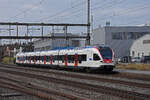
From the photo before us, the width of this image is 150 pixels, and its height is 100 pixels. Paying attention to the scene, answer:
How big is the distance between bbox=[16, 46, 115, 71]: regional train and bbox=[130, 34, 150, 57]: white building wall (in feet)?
100

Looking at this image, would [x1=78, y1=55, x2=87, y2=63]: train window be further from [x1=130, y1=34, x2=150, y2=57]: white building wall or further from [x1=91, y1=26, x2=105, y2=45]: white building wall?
[x1=91, y1=26, x2=105, y2=45]: white building wall

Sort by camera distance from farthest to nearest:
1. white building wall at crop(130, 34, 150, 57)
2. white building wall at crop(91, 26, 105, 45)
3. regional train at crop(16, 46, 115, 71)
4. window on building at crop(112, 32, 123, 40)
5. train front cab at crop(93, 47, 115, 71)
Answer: white building wall at crop(91, 26, 105, 45) < window on building at crop(112, 32, 123, 40) < white building wall at crop(130, 34, 150, 57) < regional train at crop(16, 46, 115, 71) < train front cab at crop(93, 47, 115, 71)

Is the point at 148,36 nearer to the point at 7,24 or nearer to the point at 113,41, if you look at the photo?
the point at 113,41

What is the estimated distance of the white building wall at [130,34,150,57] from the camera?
64.9 metres

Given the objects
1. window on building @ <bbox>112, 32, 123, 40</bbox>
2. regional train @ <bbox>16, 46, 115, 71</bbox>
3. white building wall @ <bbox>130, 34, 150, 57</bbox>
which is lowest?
regional train @ <bbox>16, 46, 115, 71</bbox>

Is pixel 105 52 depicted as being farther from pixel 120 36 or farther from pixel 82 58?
pixel 120 36

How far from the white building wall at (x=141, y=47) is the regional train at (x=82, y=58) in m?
30.6

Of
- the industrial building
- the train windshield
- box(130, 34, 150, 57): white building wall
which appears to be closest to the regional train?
the train windshield

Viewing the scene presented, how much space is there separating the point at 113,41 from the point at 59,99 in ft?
217

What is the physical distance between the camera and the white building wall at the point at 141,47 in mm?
64931

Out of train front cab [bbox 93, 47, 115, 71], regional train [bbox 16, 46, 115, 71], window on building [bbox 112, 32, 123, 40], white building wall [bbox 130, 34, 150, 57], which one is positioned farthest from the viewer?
window on building [bbox 112, 32, 123, 40]

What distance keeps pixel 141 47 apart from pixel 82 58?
40437 mm

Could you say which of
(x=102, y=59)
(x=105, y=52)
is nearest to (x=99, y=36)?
(x=105, y=52)

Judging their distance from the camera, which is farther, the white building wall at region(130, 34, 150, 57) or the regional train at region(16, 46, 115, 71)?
the white building wall at region(130, 34, 150, 57)
